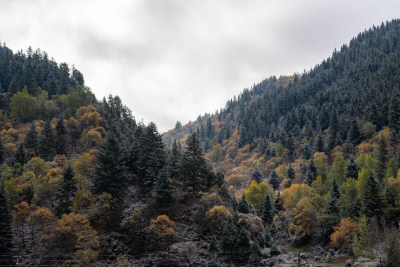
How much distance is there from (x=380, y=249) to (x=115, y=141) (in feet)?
186

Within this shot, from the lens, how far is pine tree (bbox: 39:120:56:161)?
87.1 meters

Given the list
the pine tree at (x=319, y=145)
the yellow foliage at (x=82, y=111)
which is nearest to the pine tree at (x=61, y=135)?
the yellow foliage at (x=82, y=111)

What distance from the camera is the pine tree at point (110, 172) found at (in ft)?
203

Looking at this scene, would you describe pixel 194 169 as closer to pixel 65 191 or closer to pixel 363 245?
pixel 65 191

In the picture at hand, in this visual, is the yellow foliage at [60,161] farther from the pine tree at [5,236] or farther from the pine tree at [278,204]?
the pine tree at [278,204]

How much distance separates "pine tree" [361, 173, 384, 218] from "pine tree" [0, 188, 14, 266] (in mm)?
61512

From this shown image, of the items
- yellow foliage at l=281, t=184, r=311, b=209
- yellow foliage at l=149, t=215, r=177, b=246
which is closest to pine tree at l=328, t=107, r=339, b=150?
yellow foliage at l=281, t=184, r=311, b=209

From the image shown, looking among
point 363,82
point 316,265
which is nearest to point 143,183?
point 316,265

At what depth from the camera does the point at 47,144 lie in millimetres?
88000

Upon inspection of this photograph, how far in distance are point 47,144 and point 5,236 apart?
50.9 m

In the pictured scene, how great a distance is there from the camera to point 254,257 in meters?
44.4

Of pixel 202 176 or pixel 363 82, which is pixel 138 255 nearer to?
pixel 202 176

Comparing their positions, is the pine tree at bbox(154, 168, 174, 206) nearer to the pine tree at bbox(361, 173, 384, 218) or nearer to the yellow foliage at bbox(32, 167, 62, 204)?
the yellow foliage at bbox(32, 167, 62, 204)

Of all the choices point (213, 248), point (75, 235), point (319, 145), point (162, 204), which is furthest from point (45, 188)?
point (319, 145)
